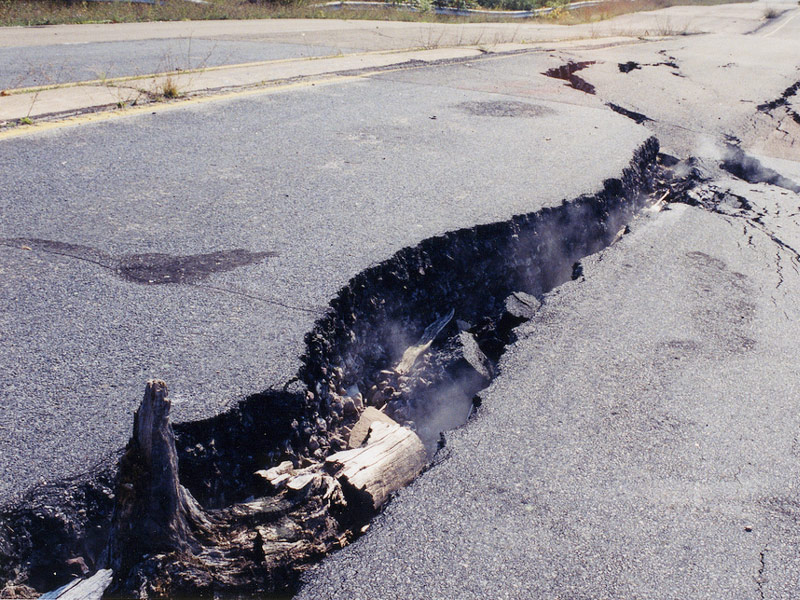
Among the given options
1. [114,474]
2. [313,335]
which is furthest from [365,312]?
[114,474]

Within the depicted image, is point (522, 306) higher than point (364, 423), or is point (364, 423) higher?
point (522, 306)

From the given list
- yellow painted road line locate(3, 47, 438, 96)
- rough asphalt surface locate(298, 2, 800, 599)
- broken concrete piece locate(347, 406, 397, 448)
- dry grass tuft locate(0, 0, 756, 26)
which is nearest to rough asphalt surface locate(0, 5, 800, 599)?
rough asphalt surface locate(298, 2, 800, 599)

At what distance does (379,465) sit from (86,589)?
0.97m

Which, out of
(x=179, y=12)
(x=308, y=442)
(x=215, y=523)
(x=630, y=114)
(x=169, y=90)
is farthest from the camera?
(x=179, y=12)

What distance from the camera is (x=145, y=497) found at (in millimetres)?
1888

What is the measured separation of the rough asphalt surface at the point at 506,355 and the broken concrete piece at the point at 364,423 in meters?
0.45

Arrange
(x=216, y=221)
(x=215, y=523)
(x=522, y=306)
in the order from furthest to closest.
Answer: (x=216, y=221) → (x=522, y=306) → (x=215, y=523)

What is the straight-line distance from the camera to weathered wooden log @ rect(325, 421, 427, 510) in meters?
2.33

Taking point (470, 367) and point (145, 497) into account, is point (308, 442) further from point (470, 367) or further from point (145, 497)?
point (470, 367)

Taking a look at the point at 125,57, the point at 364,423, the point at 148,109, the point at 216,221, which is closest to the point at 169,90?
the point at 148,109

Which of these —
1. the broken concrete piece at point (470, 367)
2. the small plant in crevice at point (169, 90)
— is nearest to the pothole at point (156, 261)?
the broken concrete piece at point (470, 367)

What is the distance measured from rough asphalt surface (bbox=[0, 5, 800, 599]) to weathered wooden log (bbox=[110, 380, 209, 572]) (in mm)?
322

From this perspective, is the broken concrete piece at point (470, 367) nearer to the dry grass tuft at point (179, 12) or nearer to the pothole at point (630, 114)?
the pothole at point (630, 114)

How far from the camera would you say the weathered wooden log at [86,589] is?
1771mm
